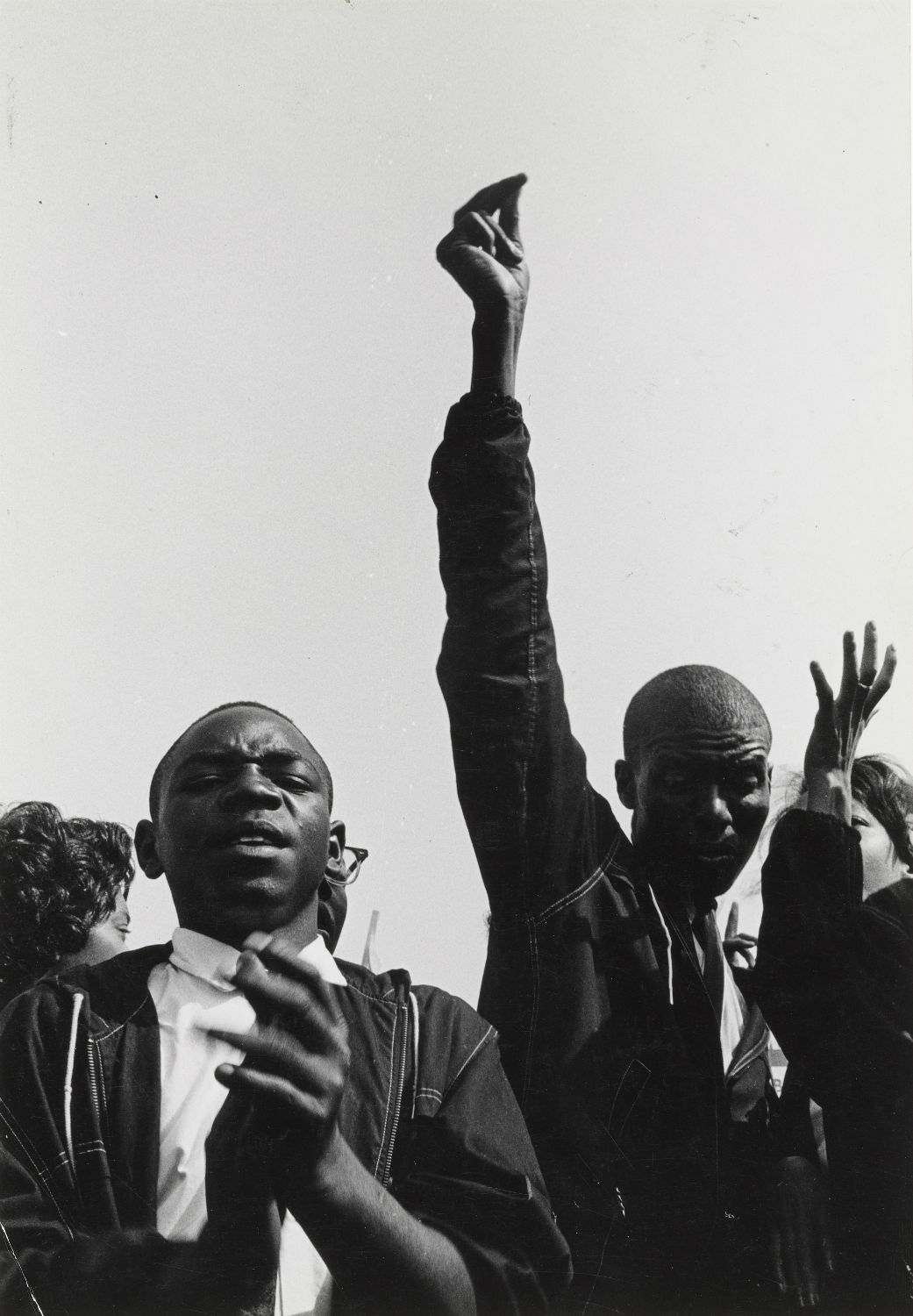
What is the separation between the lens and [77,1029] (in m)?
1.68

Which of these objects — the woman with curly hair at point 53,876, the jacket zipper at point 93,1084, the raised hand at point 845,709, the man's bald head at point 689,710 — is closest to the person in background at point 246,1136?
the jacket zipper at point 93,1084

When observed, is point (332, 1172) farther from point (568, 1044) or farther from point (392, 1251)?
point (568, 1044)

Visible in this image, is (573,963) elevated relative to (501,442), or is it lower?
lower

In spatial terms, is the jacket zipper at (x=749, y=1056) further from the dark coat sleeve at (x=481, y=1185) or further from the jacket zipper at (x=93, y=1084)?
the jacket zipper at (x=93, y=1084)

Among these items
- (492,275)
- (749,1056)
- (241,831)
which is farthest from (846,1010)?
(492,275)

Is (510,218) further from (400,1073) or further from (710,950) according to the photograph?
(400,1073)

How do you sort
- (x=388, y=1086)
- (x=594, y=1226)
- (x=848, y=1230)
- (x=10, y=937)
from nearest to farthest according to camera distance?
1. (x=388, y=1086)
2. (x=594, y=1226)
3. (x=848, y=1230)
4. (x=10, y=937)

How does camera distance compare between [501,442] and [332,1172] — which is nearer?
[332,1172]

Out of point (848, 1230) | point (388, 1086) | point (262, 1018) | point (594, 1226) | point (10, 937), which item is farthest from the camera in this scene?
point (10, 937)

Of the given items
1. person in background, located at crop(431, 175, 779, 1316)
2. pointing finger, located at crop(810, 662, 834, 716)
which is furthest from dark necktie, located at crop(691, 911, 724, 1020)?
pointing finger, located at crop(810, 662, 834, 716)

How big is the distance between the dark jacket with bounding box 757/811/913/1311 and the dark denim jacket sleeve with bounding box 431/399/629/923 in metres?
0.31

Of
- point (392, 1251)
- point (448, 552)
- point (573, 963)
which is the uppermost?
point (448, 552)

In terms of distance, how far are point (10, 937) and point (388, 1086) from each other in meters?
0.69

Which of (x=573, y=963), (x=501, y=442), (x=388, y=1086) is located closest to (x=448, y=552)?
(x=501, y=442)
